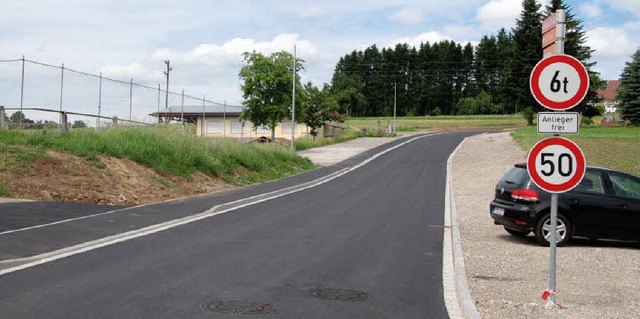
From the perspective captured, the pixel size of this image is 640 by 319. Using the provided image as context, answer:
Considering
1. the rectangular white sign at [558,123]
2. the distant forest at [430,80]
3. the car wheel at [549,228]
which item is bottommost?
the car wheel at [549,228]

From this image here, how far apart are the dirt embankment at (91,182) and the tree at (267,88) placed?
78.1 feet

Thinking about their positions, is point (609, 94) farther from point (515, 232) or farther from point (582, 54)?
point (515, 232)

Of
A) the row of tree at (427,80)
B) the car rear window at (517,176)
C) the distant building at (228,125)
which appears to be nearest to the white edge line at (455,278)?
the car rear window at (517,176)

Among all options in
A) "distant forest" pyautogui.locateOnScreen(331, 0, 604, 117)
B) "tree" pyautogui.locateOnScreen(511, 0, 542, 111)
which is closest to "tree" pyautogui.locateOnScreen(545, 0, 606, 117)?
"tree" pyautogui.locateOnScreen(511, 0, 542, 111)

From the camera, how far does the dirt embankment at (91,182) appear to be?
1586 centimetres

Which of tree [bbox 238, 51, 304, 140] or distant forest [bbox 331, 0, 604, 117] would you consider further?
distant forest [bbox 331, 0, 604, 117]

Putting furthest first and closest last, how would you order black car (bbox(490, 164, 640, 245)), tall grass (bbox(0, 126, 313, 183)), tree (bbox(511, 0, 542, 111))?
1. tree (bbox(511, 0, 542, 111))
2. tall grass (bbox(0, 126, 313, 183))
3. black car (bbox(490, 164, 640, 245))

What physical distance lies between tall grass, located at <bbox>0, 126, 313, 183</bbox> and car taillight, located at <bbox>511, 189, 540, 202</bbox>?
12574 millimetres

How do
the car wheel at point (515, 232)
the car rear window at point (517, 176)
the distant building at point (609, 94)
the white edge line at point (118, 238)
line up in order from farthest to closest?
the distant building at point (609, 94) → the car wheel at point (515, 232) → the car rear window at point (517, 176) → the white edge line at point (118, 238)

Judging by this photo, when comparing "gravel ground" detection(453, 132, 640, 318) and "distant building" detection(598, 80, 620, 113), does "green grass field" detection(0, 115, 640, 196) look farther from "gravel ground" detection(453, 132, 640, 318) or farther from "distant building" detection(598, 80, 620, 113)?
"distant building" detection(598, 80, 620, 113)

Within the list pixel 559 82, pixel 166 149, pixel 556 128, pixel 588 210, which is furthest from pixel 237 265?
pixel 166 149

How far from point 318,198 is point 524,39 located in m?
77.8

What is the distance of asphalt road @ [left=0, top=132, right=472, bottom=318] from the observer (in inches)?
265

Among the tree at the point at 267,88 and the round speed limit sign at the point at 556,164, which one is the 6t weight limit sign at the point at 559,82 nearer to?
the round speed limit sign at the point at 556,164
